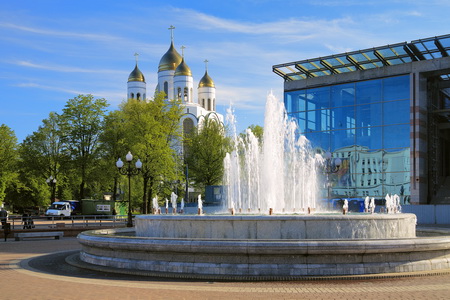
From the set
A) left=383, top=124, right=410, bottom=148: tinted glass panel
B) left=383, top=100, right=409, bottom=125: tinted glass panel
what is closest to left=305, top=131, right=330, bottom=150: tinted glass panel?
left=383, top=124, right=410, bottom=148: tinted glass panel

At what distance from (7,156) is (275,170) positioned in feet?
126

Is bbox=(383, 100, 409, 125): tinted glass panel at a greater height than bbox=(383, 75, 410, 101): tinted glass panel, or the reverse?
bbox=(383, 75, 410, 101): tinted glass panel

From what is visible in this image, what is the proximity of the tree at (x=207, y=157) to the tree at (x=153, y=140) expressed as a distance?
594cm

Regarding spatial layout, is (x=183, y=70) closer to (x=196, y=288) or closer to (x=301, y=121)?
(x=301, y=121)

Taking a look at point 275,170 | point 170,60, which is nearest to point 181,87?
point 170,60

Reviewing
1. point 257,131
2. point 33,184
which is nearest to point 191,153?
point 257,131

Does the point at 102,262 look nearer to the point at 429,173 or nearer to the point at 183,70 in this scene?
the point at 429,173

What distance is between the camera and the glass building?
37.0 metres

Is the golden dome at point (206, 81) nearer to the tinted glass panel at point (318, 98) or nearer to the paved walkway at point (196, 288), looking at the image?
the tinted glass panel at point (318, 98)

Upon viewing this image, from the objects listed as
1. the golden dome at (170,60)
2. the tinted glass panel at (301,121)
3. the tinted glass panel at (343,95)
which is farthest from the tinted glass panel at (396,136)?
the golden dome at (170,60)

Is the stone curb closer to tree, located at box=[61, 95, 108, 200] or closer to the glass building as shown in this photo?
the glass building

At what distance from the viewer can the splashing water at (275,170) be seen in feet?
81.0

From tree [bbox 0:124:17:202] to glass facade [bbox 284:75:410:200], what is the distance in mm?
30589

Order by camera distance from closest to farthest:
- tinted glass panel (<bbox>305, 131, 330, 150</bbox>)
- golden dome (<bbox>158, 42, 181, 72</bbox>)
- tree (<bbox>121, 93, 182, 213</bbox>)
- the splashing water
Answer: the splashing water < tinted glass panel (<bbox>305, 131, 330, 150</bbox>) < tree (<bbox>121, 93, 182, 213</bbox>) < golden dome (<bbox>158, 42, 181, 72</bbox>)
